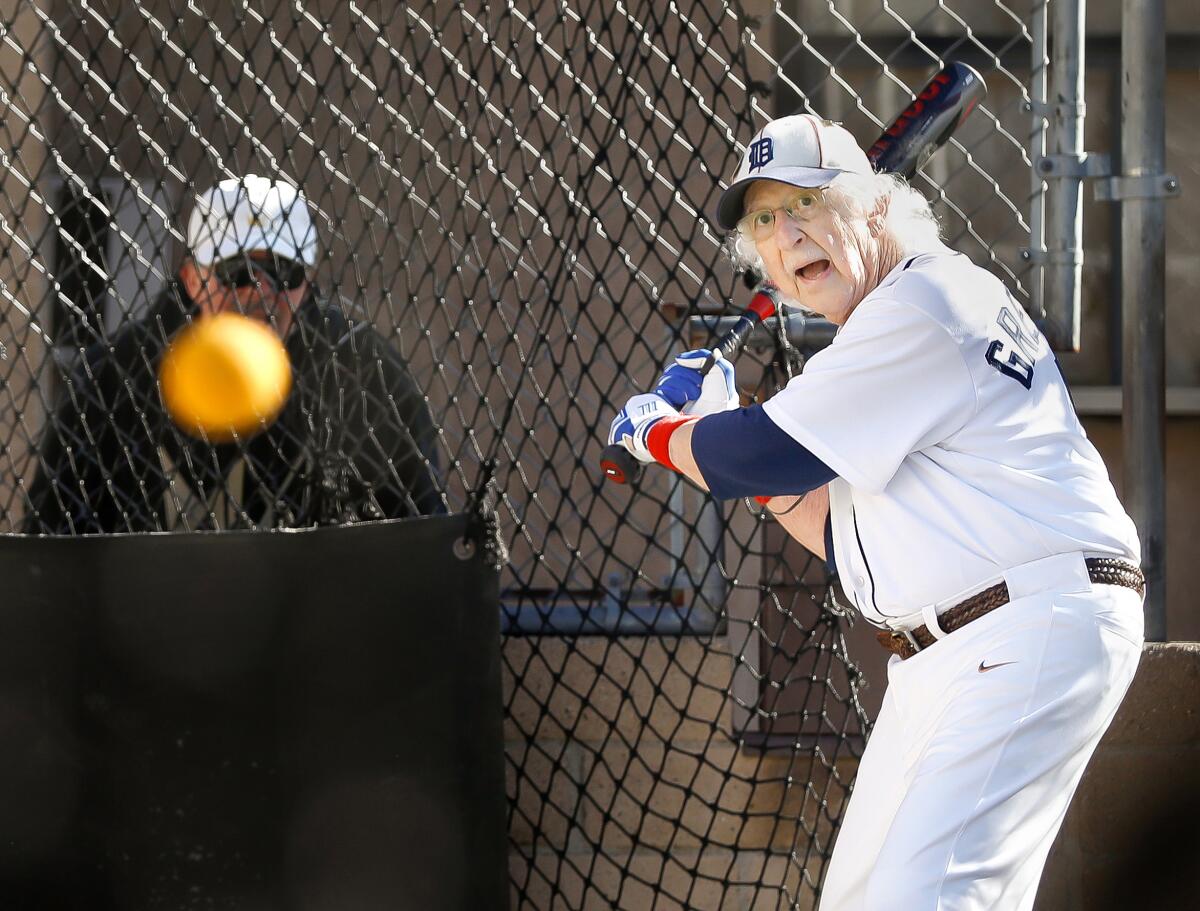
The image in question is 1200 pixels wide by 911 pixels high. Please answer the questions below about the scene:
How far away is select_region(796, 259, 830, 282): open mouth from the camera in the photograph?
258 centimetres

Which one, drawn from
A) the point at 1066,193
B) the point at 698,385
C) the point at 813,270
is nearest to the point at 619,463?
the point at 698,385

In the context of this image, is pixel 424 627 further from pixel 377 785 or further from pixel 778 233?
pixel 778 233

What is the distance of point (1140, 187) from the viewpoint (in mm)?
3139

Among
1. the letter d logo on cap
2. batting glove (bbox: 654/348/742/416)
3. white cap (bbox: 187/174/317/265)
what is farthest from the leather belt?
white cap (bbox: 187/174/317/265)

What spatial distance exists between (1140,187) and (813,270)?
3.27ft

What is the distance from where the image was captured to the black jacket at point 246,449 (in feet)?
12.1

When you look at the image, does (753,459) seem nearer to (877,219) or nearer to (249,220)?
(877,219)

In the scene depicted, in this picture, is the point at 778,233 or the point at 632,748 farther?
the point at 632,748

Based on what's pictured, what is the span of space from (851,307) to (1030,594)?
2.05ft

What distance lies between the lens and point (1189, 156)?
469cm

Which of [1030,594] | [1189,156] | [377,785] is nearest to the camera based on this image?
[1030,594]

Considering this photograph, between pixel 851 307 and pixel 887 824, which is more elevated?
pixel 851 307

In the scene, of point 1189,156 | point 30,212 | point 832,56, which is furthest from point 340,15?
point 1189,156

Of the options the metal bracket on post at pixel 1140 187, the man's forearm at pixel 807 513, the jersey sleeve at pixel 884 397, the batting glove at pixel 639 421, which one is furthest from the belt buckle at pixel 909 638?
the metal bracket on post at pixel 1140 187
